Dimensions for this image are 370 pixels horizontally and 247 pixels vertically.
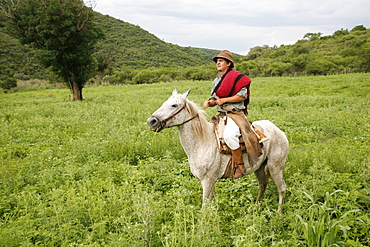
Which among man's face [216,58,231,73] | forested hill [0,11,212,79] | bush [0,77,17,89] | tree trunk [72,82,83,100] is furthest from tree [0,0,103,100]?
forested hill [0,11,212,79]

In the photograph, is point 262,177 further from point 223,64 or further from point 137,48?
point 137,48

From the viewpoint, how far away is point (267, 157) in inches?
173

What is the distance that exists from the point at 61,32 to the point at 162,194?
71.4ft

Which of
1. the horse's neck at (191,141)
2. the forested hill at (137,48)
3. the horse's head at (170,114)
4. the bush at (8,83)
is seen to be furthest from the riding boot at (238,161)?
the forested hill at (137,48)

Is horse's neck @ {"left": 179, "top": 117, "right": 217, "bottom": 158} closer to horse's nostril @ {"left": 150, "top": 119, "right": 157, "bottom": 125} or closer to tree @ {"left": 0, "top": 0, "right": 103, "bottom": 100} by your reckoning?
horse's nostril @ {"left": 150, "top": 119, "right": 157, "bottom": 125}

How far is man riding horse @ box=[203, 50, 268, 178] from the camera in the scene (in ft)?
12.6

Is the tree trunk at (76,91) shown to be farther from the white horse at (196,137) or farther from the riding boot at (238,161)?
the riding boot at (238,161)

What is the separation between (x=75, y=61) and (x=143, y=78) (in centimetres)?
4446

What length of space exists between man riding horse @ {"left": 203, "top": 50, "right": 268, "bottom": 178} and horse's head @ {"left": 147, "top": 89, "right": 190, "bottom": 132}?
497 mm

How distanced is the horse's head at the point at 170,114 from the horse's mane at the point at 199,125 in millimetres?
147

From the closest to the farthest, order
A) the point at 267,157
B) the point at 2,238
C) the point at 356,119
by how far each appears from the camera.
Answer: the point at 2,238, the point at 267,157, the point at 356,119

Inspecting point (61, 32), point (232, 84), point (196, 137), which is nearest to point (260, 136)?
point (232, 84)

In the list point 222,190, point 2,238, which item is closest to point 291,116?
point 222,190

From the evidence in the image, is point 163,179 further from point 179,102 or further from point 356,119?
point 356,119
